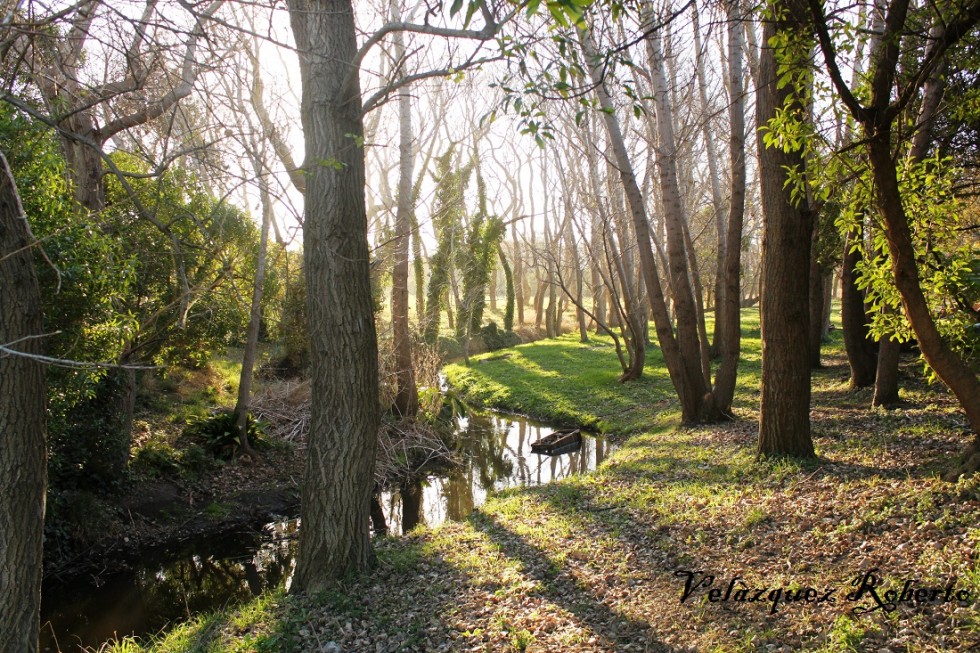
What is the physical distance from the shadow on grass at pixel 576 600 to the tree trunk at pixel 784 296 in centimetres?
327

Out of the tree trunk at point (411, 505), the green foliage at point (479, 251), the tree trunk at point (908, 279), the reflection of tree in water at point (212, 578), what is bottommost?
the reflection of tree in water at point (212, 578)

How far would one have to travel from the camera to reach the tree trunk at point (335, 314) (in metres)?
5.43

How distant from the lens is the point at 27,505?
3.92m

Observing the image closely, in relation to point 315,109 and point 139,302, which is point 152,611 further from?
point 315,109

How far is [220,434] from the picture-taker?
1197cm

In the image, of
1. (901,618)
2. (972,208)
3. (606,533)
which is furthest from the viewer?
(972,208)

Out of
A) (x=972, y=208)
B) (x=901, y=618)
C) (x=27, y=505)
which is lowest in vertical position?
Result: (x=901, y=618)

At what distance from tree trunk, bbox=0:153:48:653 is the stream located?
2.49m

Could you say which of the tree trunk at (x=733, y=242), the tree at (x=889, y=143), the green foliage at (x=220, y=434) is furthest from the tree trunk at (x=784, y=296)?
the green foliage at (x=220, y=434)

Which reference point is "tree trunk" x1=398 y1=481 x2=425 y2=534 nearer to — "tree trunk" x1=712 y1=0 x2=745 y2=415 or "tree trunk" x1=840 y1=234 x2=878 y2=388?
"tree trunk" x1=712 y1=0 x2=745 y2=415

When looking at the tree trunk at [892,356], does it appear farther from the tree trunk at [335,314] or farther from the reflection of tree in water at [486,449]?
the reflection of tree in water at [486,449]

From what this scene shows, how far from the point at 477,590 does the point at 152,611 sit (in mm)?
4432

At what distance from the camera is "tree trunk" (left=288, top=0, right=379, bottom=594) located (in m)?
5.43

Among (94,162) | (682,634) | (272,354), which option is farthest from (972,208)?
(272,354)
